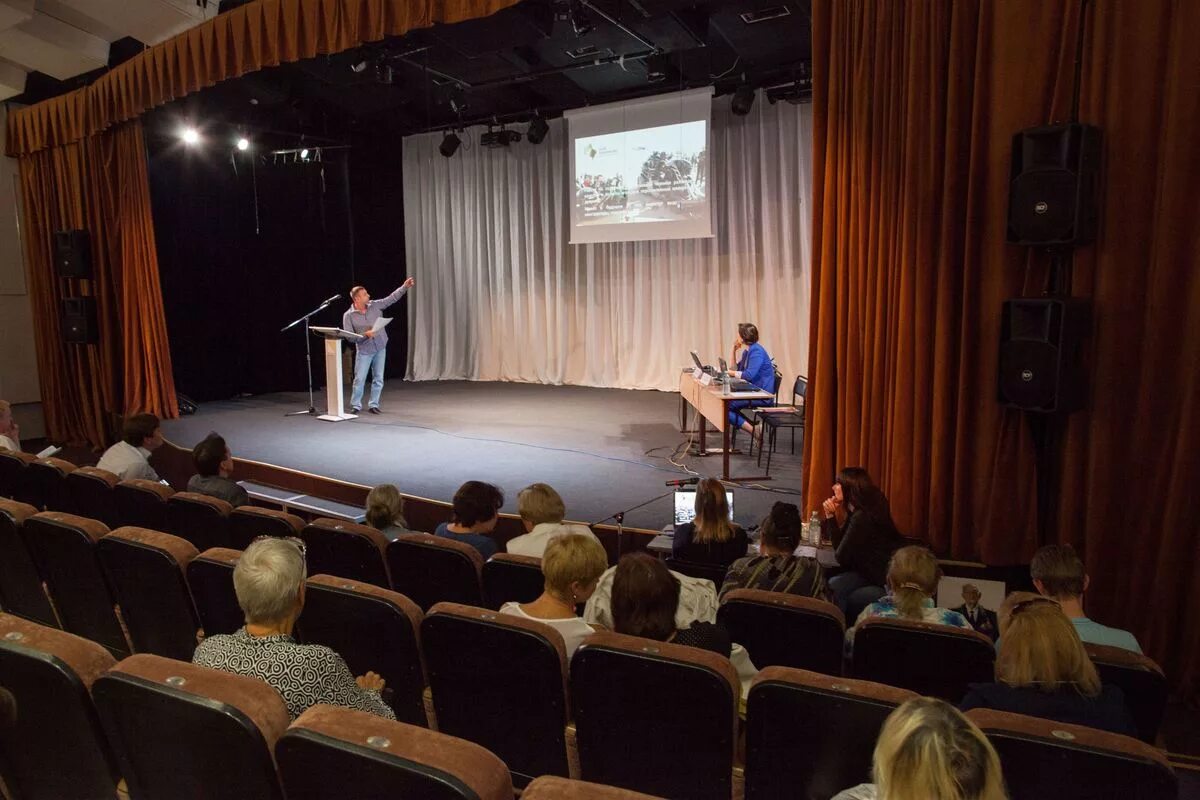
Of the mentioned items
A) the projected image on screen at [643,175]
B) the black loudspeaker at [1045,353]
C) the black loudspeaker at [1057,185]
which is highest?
the projected image on screen at [643,175]

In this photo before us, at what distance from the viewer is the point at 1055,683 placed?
1.99 metres

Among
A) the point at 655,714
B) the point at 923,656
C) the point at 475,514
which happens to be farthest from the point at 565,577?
the point at 475,514

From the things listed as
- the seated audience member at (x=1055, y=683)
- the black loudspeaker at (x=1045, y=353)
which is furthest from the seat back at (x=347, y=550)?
the black loudspeaker at (x=1045, y=353)

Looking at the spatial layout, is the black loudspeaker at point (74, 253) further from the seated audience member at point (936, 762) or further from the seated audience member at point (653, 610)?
the seated audience member at point (936, 762)

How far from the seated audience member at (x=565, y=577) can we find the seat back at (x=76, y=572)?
1702 millimetres

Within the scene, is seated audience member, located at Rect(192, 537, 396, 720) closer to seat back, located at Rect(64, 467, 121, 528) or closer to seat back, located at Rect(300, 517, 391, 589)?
seat back, located at Rect(300, 517, 391, 589)

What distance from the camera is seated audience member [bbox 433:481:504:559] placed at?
372cm

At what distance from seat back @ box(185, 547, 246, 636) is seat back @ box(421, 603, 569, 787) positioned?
0.80m

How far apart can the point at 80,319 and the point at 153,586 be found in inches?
287

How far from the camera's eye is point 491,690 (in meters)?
2.24

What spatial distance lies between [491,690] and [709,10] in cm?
708

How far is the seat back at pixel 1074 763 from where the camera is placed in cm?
155

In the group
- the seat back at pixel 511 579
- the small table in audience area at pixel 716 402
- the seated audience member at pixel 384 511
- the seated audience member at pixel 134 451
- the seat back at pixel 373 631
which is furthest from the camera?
the small table in audience area at pixel 716 402

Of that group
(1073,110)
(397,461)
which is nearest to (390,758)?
(1073,110)
